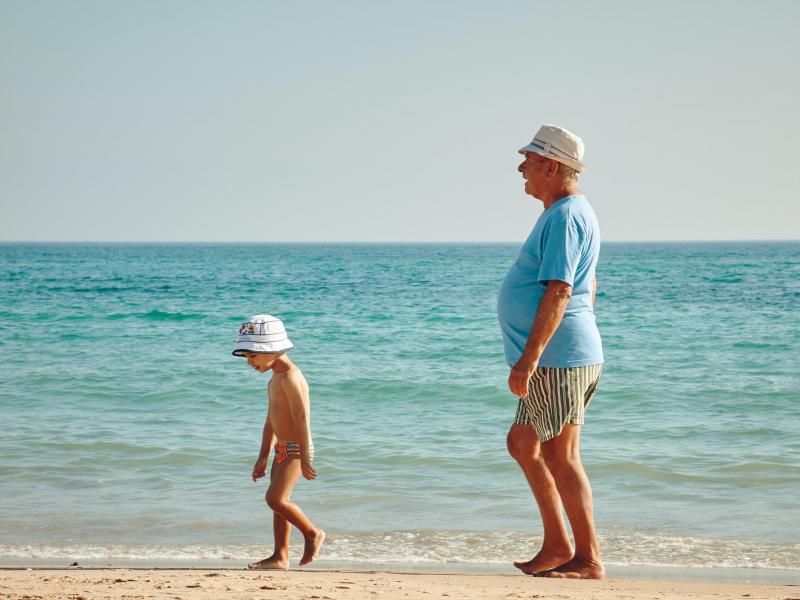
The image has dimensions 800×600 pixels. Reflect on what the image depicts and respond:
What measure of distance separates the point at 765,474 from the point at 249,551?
3514 mm

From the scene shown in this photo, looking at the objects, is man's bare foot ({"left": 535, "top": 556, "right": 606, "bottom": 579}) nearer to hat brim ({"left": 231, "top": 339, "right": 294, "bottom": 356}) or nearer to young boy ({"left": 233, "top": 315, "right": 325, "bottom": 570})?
young boy ({"left": 233, "top": 315, "right": 325, "bottom": 570})

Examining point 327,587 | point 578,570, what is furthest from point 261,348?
point 578,570


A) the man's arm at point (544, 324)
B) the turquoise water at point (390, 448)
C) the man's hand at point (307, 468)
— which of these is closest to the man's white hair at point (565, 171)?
the man's arm at point (544, 324)

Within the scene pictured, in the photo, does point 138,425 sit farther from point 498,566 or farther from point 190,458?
point 498,566

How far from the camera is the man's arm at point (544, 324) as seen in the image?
3.60 meters

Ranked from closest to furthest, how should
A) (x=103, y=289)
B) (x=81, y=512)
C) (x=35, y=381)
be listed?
(x=81, y=512), (x=35, y=381), (x=103, y=289)

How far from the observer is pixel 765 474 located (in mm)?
6457

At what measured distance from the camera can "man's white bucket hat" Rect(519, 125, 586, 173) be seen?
3.76 m

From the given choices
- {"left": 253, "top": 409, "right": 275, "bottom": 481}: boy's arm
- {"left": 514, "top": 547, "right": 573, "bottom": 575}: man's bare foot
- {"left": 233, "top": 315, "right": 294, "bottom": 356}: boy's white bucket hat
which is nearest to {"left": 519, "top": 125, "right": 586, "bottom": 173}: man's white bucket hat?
{"left": 233, "top": 315, "right": 294, "bottom": 356}: boy's white bucket hat

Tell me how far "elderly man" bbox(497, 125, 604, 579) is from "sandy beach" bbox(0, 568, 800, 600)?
9.9 inches

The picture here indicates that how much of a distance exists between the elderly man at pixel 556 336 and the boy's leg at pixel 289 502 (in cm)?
97

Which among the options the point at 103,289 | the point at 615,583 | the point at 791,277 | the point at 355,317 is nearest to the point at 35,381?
the point at 615,583

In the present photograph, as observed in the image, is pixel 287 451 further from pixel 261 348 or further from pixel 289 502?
pixel 261 348

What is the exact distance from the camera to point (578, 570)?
3.89m
